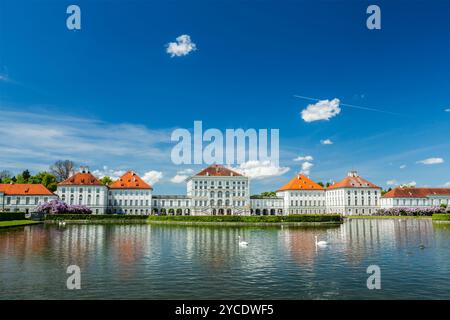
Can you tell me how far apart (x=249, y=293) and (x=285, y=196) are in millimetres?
81579

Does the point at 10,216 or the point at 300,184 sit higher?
the point at 300,184

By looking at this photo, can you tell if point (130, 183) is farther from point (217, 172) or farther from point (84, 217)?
point (84, 217)

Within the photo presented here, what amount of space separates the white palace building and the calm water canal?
53576 millimetres

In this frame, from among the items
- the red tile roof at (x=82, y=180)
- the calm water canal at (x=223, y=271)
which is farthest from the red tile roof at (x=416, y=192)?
the red tile roof at (x=82, y=180)

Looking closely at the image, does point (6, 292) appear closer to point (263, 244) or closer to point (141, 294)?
point (141, 294)

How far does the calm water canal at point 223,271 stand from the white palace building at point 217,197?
53.6m

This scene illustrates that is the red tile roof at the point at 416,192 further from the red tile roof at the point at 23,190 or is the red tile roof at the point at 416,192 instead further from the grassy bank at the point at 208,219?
the red tile roof at the point at 23,190

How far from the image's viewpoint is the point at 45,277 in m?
17.6

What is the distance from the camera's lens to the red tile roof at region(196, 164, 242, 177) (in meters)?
89.1

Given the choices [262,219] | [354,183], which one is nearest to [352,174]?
[354,183]

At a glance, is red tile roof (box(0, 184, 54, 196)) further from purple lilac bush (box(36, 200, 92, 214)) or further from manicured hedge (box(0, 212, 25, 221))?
manicured hedge (box(0, 212, 25, 221))

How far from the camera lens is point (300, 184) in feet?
315

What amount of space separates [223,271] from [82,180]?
229 ft
